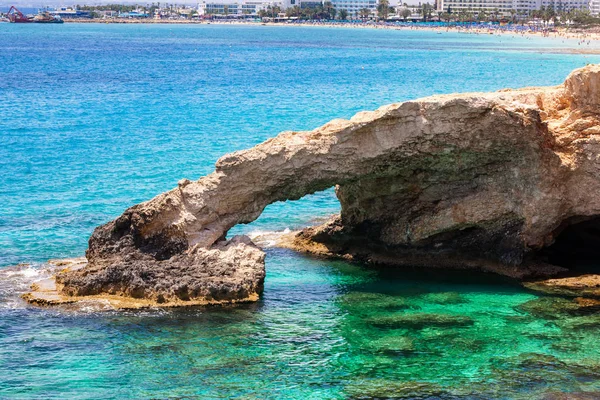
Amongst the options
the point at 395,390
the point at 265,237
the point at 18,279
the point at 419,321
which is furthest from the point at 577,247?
the point at 18,279

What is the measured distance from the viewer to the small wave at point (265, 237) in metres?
24.6

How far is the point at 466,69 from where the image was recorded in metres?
88.8

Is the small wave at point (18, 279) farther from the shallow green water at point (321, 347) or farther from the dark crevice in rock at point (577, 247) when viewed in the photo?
the dark crevice in rock at point (577, 247)

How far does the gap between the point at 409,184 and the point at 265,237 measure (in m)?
5.58

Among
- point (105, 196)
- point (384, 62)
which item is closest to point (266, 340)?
point (105, 196)

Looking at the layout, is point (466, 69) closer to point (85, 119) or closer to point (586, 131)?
point (85, 119)

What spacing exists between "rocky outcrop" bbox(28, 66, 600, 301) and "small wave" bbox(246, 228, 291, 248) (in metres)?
3.96

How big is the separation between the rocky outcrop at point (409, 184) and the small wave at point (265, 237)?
13.0 feet

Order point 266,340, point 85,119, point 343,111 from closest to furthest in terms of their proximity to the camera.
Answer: point 266,340 < point 85,119 < point 343,111

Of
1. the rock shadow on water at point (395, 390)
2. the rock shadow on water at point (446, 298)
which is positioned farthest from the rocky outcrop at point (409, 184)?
the rock shadow on water at point (395, 390)

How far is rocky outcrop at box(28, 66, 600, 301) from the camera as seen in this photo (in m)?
19.5

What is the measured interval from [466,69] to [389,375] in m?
76.8

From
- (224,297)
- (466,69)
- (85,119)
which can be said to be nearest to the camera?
(224,297)

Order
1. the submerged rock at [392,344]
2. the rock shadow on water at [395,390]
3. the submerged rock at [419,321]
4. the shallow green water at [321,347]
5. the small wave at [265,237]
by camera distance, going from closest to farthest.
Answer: the rock shadow on water at [395,390] → the shallow green water at [321,347] → the submerged rock at [392,344] → the submerged rock at [419,321] → the small wave at [265,237]
